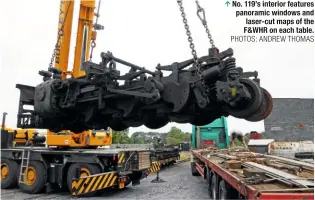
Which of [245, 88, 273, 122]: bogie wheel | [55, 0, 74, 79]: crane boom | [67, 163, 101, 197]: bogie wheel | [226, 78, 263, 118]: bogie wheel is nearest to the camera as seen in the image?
[226, 78, 263, 118]: bogie wheel

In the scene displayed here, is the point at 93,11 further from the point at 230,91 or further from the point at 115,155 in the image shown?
the point at 230,91

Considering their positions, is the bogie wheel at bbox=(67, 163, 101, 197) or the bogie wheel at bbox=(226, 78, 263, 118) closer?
the bogie wheel at bbox=(226, 78, 263, 118)

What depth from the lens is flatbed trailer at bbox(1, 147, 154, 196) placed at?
8484 mm

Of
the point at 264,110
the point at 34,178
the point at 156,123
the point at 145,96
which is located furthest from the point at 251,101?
the point at 34,178

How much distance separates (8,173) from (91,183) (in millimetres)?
3864

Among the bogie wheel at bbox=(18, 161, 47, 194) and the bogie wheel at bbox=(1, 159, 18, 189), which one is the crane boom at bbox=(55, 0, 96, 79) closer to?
the bogie wheel at bbox=(18, 161, 47, 194)

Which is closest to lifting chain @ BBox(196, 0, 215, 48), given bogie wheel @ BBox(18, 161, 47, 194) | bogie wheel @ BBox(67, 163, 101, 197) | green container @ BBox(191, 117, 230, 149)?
bogie wheel @ BBox(67, 163, 101, 197)

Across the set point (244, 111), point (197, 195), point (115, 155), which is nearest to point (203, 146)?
point (197, 195)

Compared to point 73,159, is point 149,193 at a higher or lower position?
lower

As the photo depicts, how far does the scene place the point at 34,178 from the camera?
9836mm

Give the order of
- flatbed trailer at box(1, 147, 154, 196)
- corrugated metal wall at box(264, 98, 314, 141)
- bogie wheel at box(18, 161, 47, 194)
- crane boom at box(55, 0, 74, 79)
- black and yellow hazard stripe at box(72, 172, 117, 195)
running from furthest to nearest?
corrugated metal wall at box(264, 98, 314, 141) < crane boom at box(55, 0, 74, 79) < bogie wheel at box(18, 161, 47, 194) < flatbed trailer at box(1, 147, 154, 196) < black and yellow hazard stripe at box(72, 172, 117, 195)

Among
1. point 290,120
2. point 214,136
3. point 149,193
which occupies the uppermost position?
point 290,120

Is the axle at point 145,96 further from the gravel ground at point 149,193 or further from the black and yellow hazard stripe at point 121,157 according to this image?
the gravel ground at point 149,193

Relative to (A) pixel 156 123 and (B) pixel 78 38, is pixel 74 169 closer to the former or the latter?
(A) pixel 156 123
